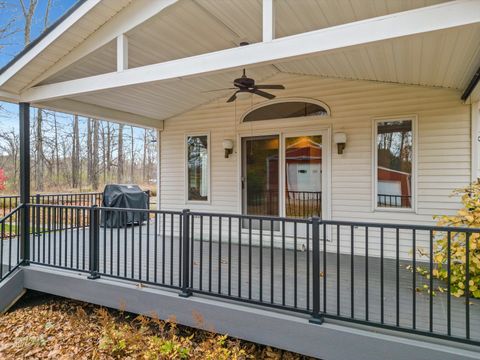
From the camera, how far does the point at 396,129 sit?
16.0ft

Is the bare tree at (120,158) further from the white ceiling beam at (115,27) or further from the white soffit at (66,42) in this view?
the white ceiling beam at (115,27)

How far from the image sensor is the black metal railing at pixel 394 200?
15.8ft

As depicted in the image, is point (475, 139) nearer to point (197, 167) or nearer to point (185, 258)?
point (185, 258)

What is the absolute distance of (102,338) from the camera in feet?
11.7

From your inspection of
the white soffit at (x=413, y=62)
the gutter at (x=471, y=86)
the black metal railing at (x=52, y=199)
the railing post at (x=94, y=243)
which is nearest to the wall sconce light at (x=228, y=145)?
the white soffit at (x=413, y=62)

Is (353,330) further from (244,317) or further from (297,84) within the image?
(297,84)

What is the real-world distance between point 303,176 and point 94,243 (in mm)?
3491

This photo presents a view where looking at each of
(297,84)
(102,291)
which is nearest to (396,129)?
(297,84)

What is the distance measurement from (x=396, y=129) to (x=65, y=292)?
17.2 ft

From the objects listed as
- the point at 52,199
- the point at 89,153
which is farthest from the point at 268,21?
the point at 89,153

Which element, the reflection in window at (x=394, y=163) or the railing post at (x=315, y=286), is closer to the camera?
the railing post at (x=315, y=286)

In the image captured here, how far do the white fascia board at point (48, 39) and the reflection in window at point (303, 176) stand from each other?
140 inches

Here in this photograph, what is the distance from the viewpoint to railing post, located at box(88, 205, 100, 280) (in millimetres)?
3830

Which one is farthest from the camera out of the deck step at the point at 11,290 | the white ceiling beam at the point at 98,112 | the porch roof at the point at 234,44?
the white ceiling beam at the point at 98,112
